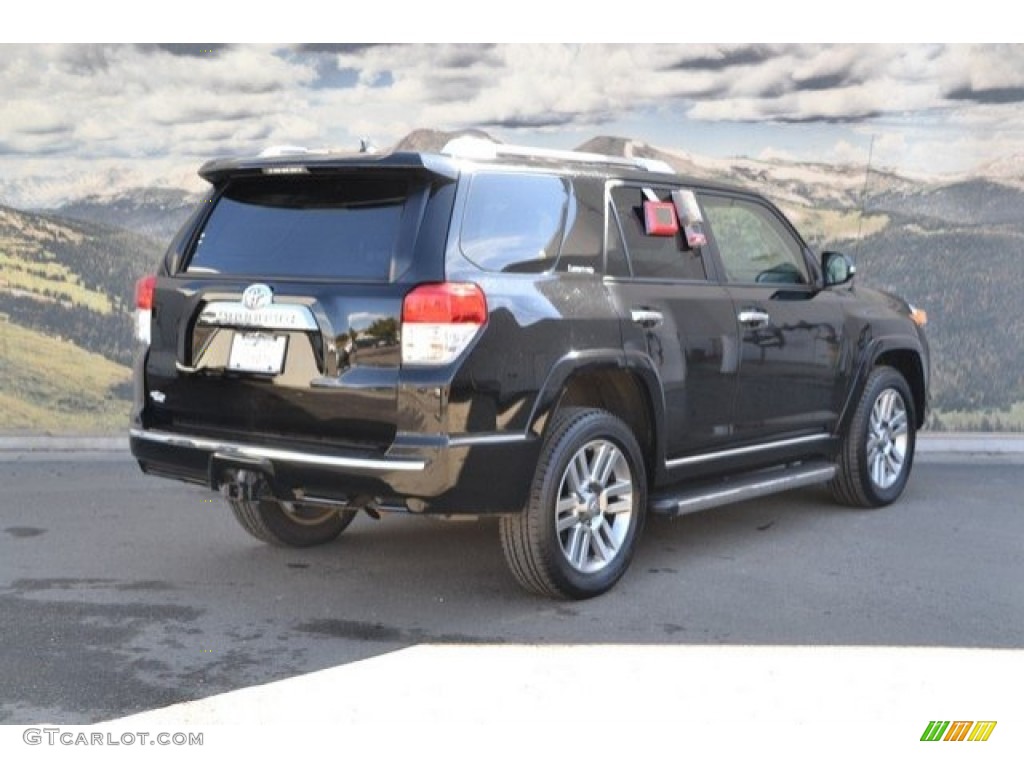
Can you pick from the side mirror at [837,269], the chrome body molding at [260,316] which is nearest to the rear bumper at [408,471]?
the chrome body molding at [260,316]

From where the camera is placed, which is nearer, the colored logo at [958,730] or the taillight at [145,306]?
the colored logo at [958,730]

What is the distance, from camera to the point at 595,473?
5.61m

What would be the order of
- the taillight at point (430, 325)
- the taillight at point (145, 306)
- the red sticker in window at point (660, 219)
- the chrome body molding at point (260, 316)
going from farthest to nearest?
the red sticker in window at point (660, 219) → the taillight at point (145, 306) → the chrome body molding at point (260, 316) → the taillight at point (430, 325)

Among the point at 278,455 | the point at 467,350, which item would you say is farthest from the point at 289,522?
the point at 467,350

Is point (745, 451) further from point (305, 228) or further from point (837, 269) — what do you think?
point (305, 228)

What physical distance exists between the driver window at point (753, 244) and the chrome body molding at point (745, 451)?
2.69ft

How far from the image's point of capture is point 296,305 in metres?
5.11

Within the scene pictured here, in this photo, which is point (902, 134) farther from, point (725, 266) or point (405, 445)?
point (405, 445)

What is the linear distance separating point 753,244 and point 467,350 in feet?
8.13

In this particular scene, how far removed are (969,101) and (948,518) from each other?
4.17 metres

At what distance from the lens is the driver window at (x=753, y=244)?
6574 mm

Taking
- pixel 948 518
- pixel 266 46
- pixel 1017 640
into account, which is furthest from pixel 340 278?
pixel 266 46

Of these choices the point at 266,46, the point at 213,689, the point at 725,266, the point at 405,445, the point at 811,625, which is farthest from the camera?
the point at 266,46

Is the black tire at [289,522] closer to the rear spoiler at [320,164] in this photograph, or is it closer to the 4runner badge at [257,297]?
the 4runner badge at [257,297]
